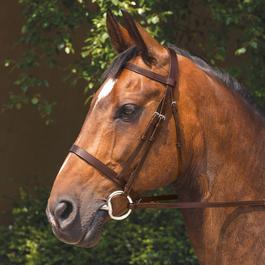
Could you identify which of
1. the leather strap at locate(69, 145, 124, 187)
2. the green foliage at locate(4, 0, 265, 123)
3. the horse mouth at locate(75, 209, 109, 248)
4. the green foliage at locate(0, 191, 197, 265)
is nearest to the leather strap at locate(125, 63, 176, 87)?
the leather strap at locate(69, 145, 124, 187)

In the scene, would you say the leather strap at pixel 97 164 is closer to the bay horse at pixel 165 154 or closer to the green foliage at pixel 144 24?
the bay horse at pixel 165 154

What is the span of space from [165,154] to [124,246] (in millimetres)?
3331

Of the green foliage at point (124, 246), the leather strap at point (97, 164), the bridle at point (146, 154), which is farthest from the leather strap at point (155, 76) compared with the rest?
the green foliage at point (124, 246)

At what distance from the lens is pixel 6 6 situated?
682 centimetres

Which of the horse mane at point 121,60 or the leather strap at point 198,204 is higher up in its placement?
the horse mane at point 121,60

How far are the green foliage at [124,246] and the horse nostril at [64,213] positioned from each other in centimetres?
319

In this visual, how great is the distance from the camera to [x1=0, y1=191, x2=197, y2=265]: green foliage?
6.00m

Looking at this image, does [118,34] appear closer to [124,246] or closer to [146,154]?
[146,154]

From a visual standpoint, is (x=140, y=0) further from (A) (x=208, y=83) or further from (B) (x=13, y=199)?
(B) (x=13, y=199)

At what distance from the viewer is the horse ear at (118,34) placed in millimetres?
3018

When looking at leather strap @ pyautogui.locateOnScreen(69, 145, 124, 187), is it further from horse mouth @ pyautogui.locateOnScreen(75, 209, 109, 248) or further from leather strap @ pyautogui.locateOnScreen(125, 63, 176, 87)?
leather strap @ pyautogui.locateOnScreen(125, 63, 176, 87)

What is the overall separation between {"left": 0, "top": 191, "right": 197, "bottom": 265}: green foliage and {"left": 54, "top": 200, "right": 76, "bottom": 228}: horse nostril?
3.19m

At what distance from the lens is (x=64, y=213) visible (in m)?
2.84

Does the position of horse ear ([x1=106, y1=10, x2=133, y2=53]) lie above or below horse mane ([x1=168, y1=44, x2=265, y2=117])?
above
